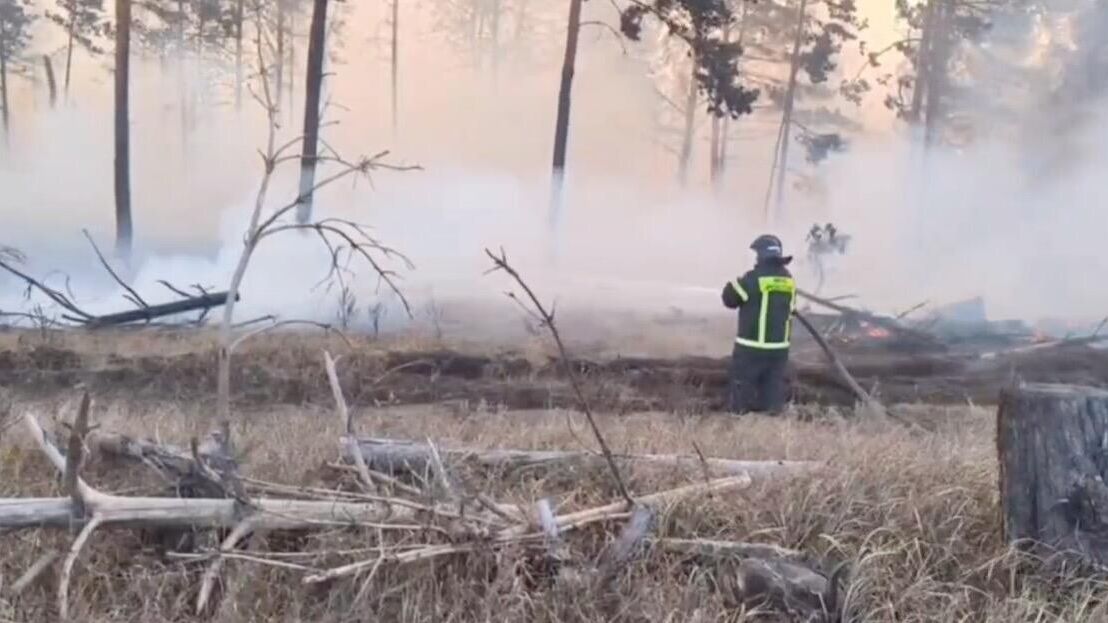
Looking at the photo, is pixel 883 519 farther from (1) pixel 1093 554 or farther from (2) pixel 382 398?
(2) pixel 382 398

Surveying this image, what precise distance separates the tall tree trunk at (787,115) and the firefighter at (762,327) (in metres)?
4.85

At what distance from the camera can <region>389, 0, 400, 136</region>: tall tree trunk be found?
11.8 metres

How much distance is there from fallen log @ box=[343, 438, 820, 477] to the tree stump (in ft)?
3.01

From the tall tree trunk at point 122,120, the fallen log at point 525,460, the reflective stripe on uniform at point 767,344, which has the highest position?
the tall tree trunk at point 122,120

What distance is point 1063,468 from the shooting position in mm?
3590

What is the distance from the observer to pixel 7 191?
11.0 meters

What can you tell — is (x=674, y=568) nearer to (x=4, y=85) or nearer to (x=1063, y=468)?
(x=1063, y=468)

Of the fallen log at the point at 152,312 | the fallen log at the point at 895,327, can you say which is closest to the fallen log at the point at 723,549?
the fallen log at the point at 152,312

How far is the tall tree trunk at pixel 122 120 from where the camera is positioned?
11.3 m

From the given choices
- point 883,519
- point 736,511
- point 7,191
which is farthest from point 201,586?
point 7,191

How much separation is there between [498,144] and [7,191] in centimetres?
491

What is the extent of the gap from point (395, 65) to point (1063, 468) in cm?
949

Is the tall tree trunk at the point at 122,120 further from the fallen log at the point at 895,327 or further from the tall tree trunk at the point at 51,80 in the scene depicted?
the fallen log at the point at 895,327

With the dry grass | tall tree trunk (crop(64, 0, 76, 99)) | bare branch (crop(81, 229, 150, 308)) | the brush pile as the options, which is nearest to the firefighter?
A: the dry grass
